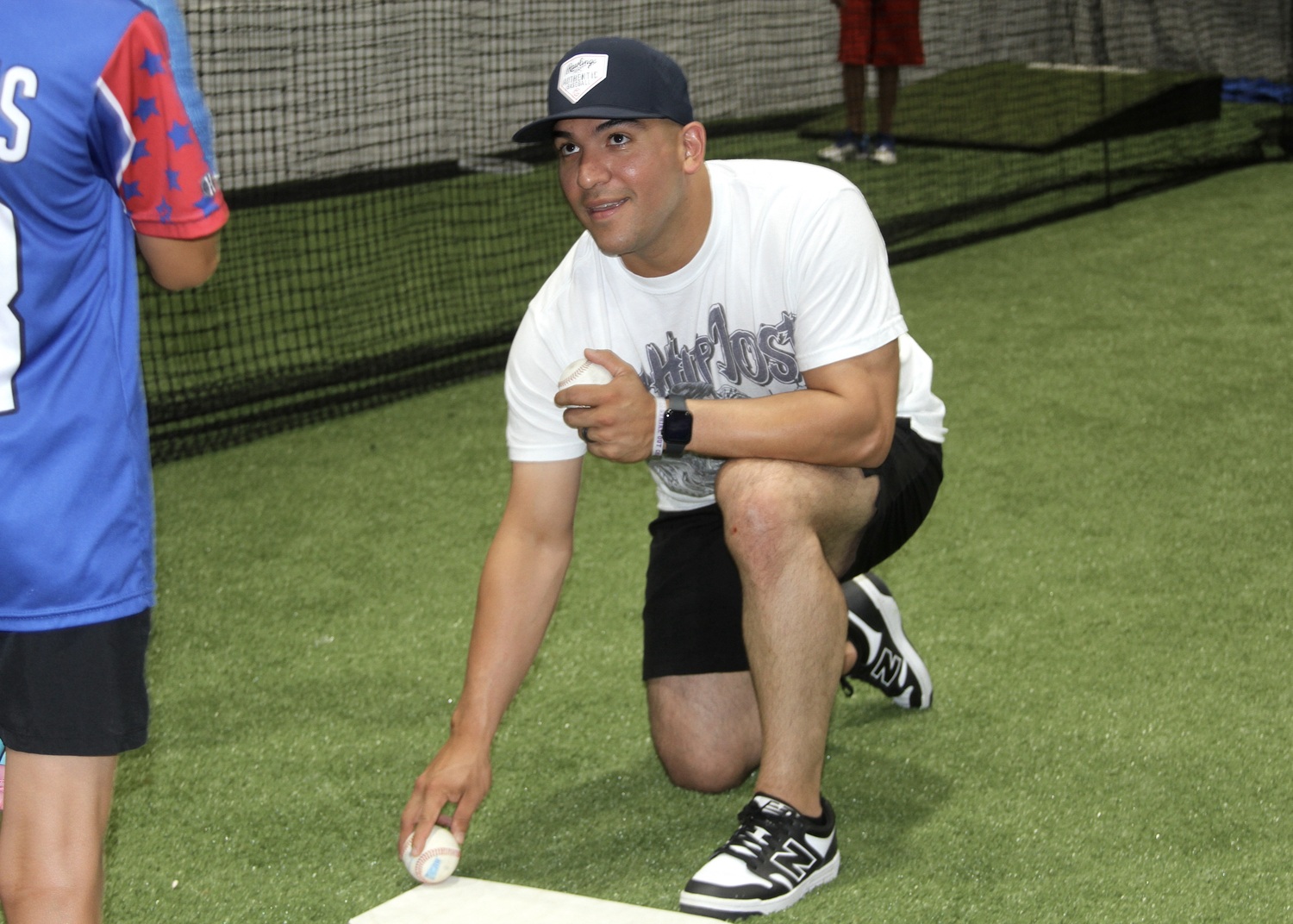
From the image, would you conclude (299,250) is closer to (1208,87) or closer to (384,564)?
(384,564)

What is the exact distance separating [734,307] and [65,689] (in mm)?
1181

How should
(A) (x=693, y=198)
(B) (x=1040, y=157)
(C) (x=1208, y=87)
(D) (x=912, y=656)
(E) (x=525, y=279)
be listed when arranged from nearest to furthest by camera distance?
(A) (x=693, y=198), (D) (x=912, y=656), (E) (x=525, y=279), (B) (x=1040, y=157), (C) (x=1208, y=87)

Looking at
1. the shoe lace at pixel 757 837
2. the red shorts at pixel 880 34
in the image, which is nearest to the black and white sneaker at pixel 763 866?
the shoe lace at pixel 757 837

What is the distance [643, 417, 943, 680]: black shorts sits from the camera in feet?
8.27

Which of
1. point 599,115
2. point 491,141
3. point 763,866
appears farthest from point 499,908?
point 491,141

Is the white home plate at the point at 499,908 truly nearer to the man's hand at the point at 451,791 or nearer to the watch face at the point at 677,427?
the man's hand at the point at 451,791

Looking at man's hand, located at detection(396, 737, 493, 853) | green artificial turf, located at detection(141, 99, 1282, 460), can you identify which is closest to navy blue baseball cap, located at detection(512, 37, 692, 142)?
man's hand, located at detection(396, 737, 493, 853)

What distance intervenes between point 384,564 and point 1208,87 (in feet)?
23.2

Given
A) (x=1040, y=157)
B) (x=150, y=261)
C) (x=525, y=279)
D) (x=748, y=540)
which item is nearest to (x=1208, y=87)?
(x=1040, y=157)

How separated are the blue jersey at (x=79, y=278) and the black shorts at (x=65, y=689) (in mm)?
23

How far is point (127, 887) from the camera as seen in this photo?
2.27 meters

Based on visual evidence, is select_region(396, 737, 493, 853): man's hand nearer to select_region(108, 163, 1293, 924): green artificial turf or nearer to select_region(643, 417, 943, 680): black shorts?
select_region(108, 163, 1293, 924): green artificial turf

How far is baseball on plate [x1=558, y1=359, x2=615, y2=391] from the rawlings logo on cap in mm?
Answer: 397

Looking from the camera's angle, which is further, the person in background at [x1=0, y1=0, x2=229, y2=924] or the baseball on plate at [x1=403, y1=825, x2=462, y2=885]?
the baseball on plate at [x1=403, y1=825, x2=462, y2=885]
